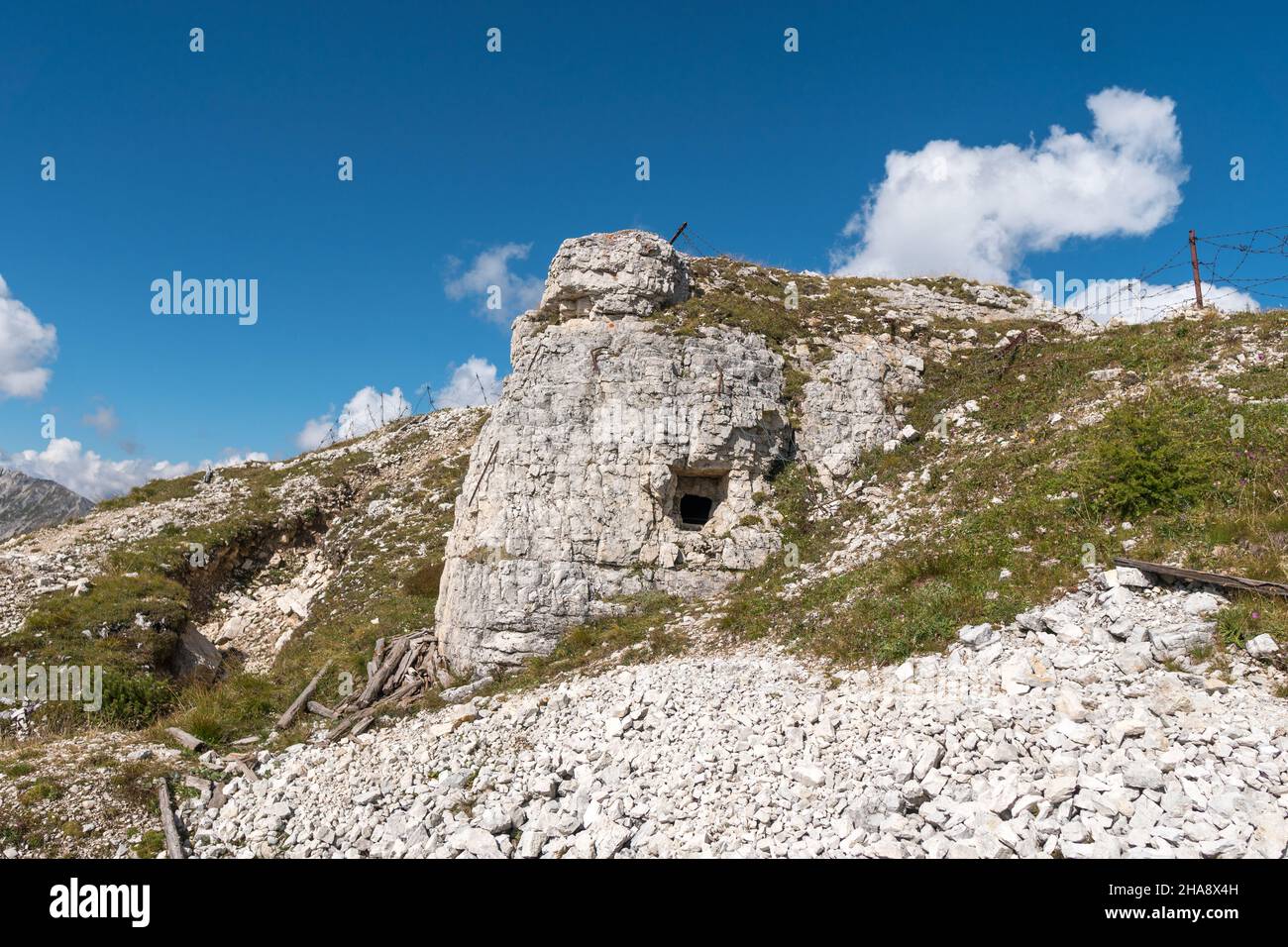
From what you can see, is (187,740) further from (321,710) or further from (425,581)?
(425,581)

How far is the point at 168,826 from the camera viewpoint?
1145cm

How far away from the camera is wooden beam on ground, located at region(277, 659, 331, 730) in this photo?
1585 centimetres

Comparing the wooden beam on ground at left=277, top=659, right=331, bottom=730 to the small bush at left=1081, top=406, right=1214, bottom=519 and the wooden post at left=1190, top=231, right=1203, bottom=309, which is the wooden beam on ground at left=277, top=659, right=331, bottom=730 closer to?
the small bush at left=1081, top=406, right=1214, bottom=519

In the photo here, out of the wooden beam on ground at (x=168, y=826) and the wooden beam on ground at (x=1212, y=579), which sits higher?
the wooden beam on ground at (x=1212, y=579)

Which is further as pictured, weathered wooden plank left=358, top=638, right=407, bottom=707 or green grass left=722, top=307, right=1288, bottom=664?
weathered wooden plank left=358, top=638, right=407, bottom=707

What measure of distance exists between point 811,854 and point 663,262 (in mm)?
18240

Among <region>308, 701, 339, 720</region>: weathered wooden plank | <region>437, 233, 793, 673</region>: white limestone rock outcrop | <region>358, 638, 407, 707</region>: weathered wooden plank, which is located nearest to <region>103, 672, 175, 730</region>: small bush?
<region>308, 701, 339, 720</region>: weathered wooden plank

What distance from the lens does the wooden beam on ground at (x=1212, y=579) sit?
8.04m

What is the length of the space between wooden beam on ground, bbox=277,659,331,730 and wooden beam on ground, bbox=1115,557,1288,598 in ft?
60.1

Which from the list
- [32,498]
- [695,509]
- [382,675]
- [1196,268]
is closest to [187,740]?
[382,675]

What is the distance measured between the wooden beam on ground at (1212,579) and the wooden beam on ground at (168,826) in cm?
1650

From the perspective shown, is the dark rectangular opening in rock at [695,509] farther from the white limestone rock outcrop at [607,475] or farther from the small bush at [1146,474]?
the small bush at [1146,474]

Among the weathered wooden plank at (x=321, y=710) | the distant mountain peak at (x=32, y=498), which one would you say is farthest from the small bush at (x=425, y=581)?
the distant mountain peak at (x=32, y=498)
